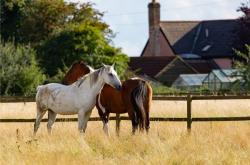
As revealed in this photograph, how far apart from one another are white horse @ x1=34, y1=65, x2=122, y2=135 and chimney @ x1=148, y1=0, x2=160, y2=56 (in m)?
65.5

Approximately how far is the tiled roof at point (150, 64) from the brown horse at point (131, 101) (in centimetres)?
5420

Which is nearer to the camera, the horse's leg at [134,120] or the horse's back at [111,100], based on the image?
the horse's leg at [134,120]

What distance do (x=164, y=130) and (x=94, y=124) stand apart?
386cm

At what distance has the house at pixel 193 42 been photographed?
84250mm

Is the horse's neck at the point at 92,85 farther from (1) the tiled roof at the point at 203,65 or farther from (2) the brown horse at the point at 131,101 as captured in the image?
(1) the tiled roof at the point at 203,65

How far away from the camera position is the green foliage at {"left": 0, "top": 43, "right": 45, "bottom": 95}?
51000 millimetres

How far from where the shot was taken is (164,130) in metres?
18.7

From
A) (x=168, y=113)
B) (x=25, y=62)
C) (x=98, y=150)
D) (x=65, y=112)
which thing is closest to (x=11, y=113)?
(x=168, y=113)

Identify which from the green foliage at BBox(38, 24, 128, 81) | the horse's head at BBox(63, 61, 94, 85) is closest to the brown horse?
the horse's head at BBox(63, 61, 94, 85)

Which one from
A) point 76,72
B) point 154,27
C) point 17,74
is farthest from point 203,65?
point 76,72

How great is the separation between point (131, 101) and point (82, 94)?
115 cm

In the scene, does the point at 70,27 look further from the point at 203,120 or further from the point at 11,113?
the point at 203,120

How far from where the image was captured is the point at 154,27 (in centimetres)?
8562

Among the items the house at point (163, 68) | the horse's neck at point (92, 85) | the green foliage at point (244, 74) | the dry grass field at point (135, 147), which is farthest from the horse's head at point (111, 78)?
the house at point (163, 68)
